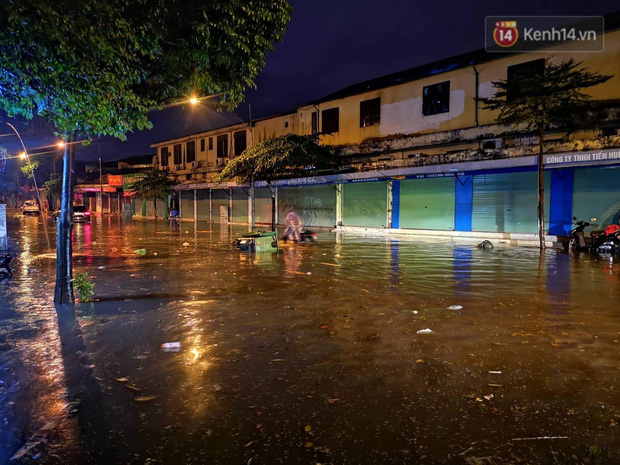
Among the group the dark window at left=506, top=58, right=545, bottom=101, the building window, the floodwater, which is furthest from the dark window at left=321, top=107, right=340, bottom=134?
the floodwater

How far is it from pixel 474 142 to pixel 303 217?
44.7 ft

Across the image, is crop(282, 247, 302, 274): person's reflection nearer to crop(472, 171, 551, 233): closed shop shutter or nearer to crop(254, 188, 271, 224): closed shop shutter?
crop(472, 171, 551, 233): closed shop shutter

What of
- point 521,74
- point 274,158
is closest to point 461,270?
point 521,74

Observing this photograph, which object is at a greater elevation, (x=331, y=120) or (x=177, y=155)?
(x=331, y=120)

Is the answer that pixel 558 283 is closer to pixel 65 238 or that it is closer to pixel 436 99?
pixel 65 238

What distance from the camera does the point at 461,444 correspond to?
113 inches

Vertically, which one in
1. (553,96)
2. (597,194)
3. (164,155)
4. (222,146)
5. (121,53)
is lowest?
(597,194)

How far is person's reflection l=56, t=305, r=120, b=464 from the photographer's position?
2.84 metres

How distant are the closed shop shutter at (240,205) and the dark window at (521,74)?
2202 centimetres

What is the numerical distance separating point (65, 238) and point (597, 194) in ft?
63.7

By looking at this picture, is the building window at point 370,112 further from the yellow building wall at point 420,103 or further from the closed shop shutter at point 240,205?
the closed shop shutter at point 240,205

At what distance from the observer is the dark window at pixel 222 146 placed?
128 feet

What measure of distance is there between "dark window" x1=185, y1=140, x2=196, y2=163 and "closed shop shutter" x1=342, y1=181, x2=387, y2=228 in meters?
Answer: 22.6

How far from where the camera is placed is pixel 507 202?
19.8m
